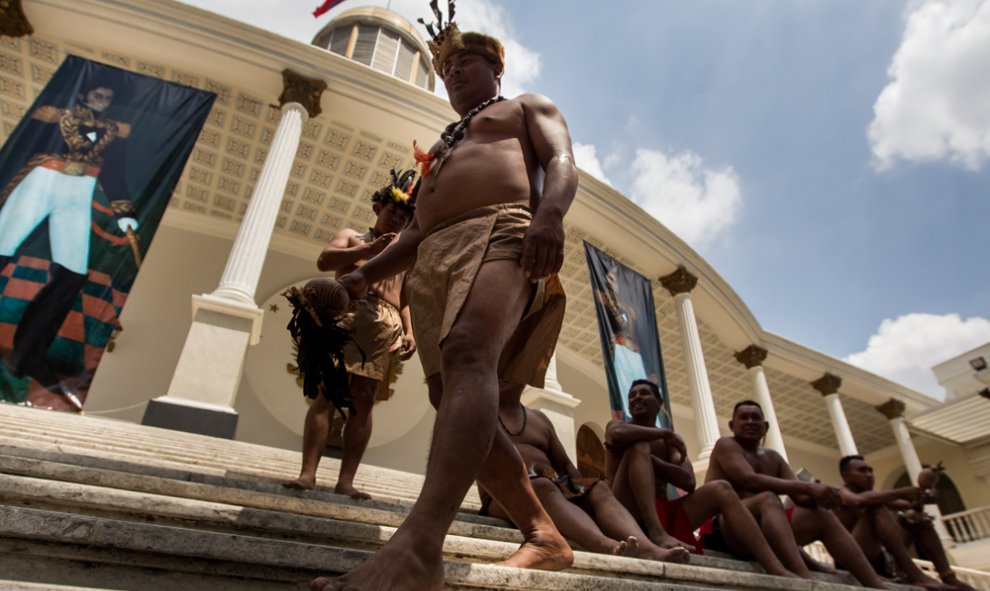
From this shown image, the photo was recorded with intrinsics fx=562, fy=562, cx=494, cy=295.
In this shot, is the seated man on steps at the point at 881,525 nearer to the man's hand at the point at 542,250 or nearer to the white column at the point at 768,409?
the man's hand at the point at 542,250

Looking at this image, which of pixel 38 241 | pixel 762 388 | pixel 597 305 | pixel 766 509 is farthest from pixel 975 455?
pixel 38 241

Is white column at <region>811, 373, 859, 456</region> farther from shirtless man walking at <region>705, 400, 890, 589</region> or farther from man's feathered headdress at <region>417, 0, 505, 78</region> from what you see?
man's feathered headdress at <region>417, 0, 505, 78</region>

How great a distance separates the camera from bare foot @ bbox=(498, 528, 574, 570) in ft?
5.35

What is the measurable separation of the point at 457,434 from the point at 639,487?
2218mm

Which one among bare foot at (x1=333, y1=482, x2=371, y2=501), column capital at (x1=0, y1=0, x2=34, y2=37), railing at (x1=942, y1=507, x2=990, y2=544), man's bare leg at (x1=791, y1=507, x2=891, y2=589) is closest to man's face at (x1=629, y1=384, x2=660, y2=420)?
man's bare leg at (x1=791, y1=507, x2=891, y2=589)

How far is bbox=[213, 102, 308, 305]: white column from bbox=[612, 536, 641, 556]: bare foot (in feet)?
18.3

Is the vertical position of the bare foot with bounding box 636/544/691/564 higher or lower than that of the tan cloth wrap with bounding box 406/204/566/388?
lower

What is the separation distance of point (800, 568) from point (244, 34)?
9388 millimetres

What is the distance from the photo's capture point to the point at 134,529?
1253 mm

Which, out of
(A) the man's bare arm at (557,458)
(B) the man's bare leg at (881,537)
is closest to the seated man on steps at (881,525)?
(B) the man's bare leg at (881,537)

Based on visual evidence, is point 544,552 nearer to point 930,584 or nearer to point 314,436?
point 314,436

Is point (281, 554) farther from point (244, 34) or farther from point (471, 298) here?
point (244, 34)

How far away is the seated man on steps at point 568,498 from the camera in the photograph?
2.54 meters

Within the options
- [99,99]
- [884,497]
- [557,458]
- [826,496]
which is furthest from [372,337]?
[99,99]
